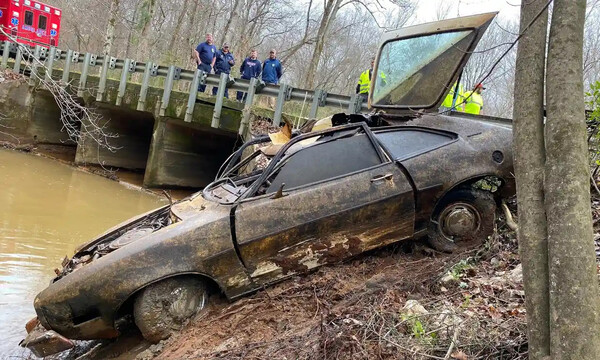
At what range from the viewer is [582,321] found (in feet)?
7.54

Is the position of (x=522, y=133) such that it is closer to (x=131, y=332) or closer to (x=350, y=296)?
(x=350, y=296)

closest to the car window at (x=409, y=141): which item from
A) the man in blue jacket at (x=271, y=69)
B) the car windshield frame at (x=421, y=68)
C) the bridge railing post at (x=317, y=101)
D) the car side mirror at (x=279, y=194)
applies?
the car windshield frame at (x=421, y=68)

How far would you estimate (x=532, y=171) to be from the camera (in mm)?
2578

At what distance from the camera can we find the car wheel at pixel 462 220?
5.18 meters

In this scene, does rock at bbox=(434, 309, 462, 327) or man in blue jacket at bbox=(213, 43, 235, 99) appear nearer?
rock at bbox=(434, 309, 462, 327)

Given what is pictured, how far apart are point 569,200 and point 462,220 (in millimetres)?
2876

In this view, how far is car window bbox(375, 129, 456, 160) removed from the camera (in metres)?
5.21

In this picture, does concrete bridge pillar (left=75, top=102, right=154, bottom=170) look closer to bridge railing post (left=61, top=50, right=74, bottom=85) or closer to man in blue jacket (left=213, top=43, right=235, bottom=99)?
bridge railing post (left=61, top=50, right=74, bottom=85)

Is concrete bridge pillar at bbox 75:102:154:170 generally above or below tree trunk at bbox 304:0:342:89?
below

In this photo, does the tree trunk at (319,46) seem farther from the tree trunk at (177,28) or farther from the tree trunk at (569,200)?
the tree trunk at (569,200)

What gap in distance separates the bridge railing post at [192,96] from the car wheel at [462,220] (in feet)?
30.7

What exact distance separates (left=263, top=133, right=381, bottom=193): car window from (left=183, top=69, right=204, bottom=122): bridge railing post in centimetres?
875

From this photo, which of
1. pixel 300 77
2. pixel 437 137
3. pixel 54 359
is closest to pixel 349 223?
pixel 437 137

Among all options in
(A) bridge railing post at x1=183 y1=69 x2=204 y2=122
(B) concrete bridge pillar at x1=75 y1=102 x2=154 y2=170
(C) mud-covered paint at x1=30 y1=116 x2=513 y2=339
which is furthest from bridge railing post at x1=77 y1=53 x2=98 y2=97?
(C) mud-covered paint at x1=30 y1=116 x2=513 y2=339
